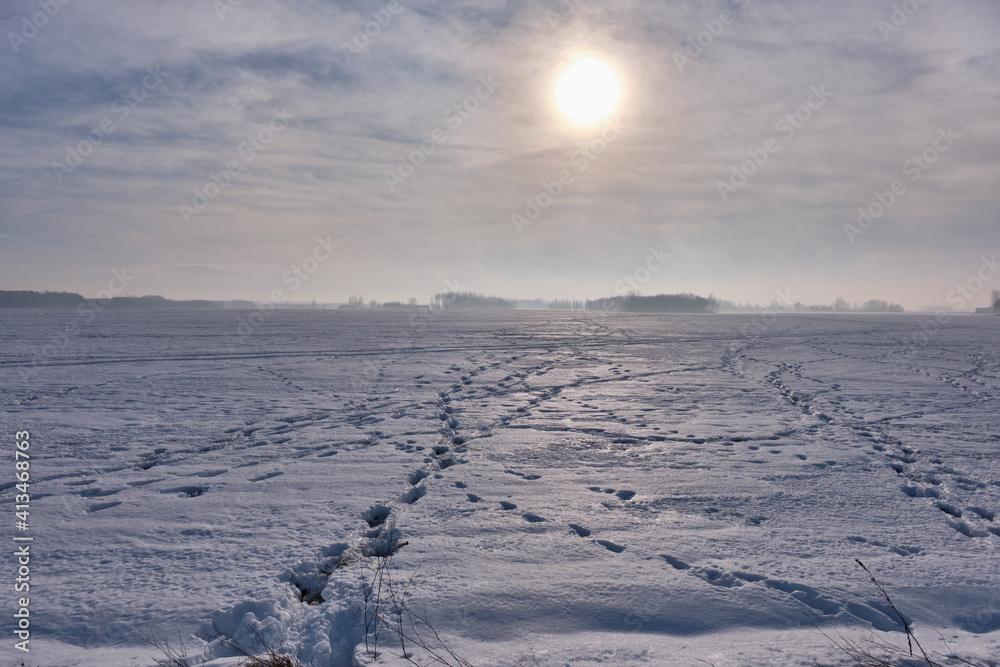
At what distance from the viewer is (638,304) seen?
12975cm

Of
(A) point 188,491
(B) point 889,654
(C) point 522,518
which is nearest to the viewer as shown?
(B) point 889,654

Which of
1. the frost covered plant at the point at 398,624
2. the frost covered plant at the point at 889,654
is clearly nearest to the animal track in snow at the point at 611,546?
the frost covered plant at the point at 889,654

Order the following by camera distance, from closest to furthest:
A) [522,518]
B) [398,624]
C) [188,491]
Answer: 1. [398,624]
2. [522,518]
3. [188,491]

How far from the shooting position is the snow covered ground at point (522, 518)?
3.15 meters

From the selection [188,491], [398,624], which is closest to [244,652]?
[398,624]

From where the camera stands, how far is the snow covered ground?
10.3 feet

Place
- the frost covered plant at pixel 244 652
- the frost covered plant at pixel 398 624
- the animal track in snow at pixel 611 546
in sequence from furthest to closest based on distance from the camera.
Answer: the animal track in snow at pixel 611 546 → the frost covered plant at pixel 398 624 → the frost covered plant at pixel 244 652

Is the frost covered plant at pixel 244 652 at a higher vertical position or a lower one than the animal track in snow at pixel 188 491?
lower

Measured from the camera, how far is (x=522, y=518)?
473cm

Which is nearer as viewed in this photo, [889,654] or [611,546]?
[889,654]

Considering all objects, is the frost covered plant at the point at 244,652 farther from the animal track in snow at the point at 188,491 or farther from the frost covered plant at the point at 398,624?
the animal track in snow at the point at 188,491

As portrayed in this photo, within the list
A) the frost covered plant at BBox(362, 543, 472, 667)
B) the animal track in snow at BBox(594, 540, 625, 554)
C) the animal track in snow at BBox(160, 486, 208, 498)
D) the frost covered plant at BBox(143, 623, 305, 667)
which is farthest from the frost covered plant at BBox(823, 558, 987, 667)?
the animal track in snow at BBox(160, 486, 208, 498)

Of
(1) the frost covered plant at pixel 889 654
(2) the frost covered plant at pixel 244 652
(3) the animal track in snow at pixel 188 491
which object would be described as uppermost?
(3) the animal track in snow at pixel 188 491

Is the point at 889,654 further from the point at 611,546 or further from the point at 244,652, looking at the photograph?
the point at 244,652
